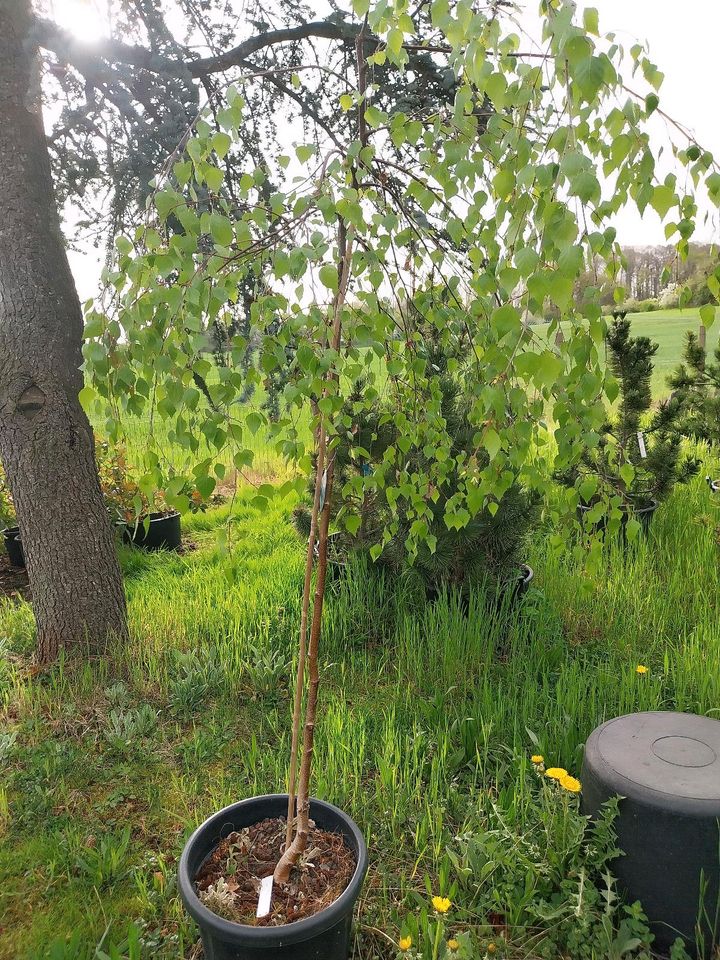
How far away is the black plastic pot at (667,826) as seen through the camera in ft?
5.41

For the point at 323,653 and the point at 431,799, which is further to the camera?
the point at 323,653

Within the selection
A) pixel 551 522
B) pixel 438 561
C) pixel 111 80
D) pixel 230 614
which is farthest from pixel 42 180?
pixel 551 522

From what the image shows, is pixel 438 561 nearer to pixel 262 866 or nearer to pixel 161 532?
pixel 262 866

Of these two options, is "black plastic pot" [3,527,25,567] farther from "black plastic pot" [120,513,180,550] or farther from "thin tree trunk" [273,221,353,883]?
"thin tree trunk" [273,221,353,883]

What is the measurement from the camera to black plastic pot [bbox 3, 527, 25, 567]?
14.7 feet

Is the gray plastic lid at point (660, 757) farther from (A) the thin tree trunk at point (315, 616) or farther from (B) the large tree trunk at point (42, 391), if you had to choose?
(B) the large tree trunk at point (42, 391)

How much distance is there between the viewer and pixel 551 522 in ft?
14.6

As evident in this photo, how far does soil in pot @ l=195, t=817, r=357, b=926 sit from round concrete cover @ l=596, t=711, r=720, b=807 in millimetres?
755

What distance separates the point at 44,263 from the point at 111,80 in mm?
779

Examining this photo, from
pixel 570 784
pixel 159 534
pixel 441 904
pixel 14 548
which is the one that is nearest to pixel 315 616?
pixel 441 904

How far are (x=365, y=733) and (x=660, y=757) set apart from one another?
997 mm

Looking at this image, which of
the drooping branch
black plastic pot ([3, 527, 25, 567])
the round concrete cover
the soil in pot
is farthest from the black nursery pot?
black plastic pot ([3, 527, 25, 567])

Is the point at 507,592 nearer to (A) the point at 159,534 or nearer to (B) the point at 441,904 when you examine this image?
(B) the point at 441,904

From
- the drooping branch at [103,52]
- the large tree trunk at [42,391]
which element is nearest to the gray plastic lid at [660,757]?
the large tree trunk at [42,391]
